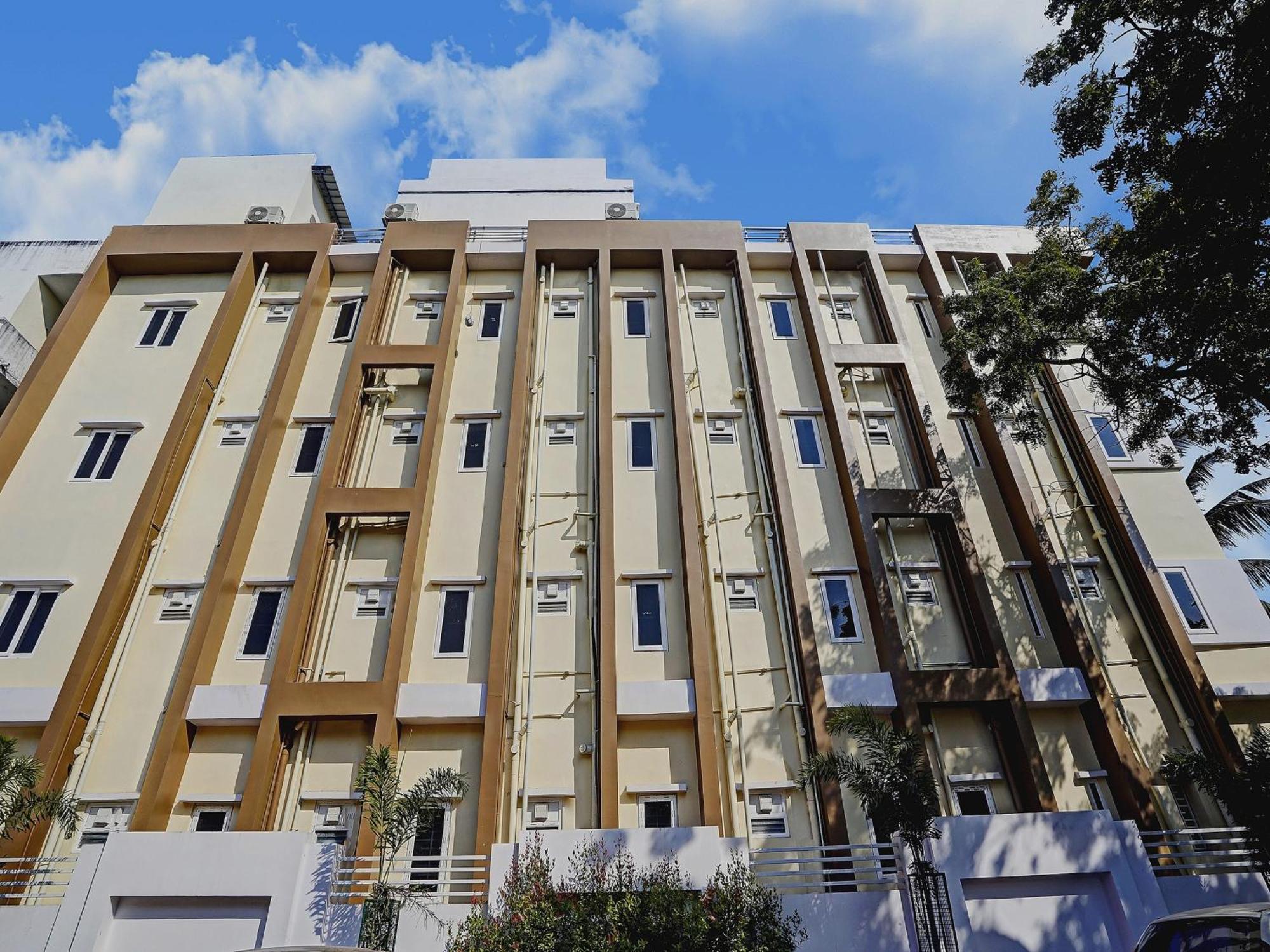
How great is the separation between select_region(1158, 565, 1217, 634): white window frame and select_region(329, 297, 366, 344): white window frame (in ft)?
56.7

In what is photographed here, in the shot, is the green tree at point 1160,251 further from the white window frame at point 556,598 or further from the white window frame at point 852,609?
the white window frame at point 556,598

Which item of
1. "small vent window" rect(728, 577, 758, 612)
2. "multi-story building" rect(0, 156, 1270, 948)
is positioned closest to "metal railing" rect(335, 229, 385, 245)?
"multi-story building" rect(0, 156, 1270, 948)

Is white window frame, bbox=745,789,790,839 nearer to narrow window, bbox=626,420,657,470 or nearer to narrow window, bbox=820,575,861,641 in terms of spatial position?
narrow window, bbox=820,575,861,641

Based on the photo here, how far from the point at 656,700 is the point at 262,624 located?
7.16m

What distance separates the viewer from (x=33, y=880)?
1108 cm

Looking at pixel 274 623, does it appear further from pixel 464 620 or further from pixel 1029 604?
pixel 1029 604

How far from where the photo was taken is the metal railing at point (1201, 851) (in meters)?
11.3

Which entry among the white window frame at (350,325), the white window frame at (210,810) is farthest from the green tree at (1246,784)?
the white window frame at (350,325)

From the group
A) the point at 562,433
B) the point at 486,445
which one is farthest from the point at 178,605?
the point at 562,433

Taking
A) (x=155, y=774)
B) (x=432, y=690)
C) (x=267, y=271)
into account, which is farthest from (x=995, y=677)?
(x=267, y=271)

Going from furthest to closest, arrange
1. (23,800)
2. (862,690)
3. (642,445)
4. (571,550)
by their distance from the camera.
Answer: (642,445)
(571,550)
(862,690)
(23,800)

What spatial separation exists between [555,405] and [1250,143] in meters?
12.1

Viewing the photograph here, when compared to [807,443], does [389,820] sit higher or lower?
lower

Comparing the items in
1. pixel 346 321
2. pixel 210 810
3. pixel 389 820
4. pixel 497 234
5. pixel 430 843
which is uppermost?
pixel 497 234
